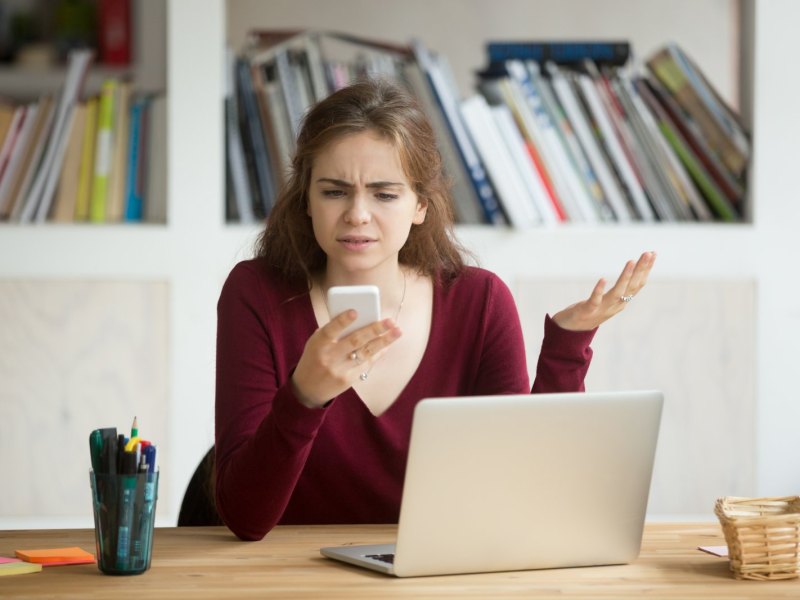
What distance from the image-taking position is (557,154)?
9.18ft

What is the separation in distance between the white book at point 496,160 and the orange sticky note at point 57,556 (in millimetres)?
1580

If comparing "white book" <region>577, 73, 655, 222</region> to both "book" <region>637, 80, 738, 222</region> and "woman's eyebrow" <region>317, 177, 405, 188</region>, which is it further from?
"woman's eyebrow" <region>317, 177, 405, 188</region>

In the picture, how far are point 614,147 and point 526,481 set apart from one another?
169cm

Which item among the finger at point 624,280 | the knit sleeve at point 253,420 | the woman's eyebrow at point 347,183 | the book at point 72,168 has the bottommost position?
the knit sleeve at point 253,420

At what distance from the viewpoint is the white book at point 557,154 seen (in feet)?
9.17

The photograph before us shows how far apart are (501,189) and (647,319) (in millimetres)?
465

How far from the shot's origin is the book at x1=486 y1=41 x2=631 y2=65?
284 centimetres

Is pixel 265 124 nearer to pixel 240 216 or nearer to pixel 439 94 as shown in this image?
pixel 240 216

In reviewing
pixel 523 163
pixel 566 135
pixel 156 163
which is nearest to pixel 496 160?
pixel 523 163

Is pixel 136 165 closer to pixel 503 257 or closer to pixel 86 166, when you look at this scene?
pixel 86 166

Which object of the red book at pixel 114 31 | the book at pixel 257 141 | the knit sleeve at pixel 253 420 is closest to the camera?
the knit sleeve at pixel 253 420

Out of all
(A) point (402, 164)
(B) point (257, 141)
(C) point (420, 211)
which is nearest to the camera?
(A) point (402, 164)

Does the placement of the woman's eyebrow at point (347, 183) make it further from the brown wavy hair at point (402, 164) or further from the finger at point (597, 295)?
the finger at point (597, 295)

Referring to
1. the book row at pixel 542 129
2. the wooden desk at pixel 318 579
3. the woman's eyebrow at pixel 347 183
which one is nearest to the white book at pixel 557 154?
the book row at pixel 542 129
